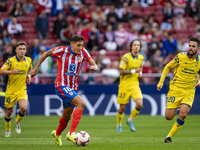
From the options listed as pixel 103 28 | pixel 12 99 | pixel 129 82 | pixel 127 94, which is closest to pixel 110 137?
pixel 127 94

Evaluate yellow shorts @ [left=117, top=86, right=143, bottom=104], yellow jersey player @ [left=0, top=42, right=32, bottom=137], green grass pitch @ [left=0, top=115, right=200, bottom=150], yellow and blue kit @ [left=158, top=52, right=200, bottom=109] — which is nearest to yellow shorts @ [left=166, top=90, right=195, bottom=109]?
yellow and blue kit @ [left=158, top=52, right=200, bottom=109]

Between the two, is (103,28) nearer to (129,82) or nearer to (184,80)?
(129,82)

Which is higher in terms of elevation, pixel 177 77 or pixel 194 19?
pixel 194 19

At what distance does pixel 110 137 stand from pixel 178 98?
224 cm

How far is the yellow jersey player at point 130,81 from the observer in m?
13.0

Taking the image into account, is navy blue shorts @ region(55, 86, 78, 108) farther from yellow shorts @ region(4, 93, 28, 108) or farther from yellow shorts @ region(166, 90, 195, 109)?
yellow shorts @ region(4, 93, 28, 108)

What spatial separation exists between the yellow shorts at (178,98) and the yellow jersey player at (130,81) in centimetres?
274

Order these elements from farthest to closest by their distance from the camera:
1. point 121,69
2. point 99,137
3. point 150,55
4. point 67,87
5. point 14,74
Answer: point 150,55
point 121,69
point 14,74
point 99,137
point 67,87

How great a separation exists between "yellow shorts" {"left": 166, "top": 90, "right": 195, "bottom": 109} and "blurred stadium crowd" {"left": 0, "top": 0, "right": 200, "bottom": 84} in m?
9.65

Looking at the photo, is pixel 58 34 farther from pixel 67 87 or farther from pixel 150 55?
pixel 67 87

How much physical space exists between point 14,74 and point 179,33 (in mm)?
14382

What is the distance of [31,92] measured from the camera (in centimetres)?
1942

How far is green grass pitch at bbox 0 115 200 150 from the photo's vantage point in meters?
9.31

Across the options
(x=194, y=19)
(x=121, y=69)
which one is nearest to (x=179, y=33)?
(x=194, y=19)
